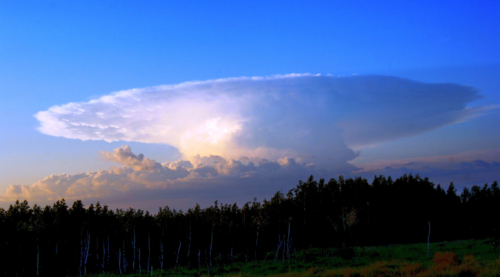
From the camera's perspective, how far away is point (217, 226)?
73000 mm

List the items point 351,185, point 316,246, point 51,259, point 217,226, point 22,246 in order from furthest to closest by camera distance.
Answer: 1. point 351,185
2. point 316,246
3. point 217,226
4. point 51,259
5. point 22,246

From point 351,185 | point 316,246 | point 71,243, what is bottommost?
point 316,246

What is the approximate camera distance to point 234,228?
72.6 m

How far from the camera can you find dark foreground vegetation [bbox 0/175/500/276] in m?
62.8

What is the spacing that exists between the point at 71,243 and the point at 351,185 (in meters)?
72.9

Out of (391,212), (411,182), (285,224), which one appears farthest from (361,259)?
(411,182)

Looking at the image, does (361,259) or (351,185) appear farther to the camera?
(351,185)

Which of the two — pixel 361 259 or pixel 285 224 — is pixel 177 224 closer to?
pixel 285 224

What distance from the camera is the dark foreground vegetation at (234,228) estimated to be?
6275 cm

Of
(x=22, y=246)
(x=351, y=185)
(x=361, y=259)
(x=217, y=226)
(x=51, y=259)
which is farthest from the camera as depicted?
(x=351, y=185)

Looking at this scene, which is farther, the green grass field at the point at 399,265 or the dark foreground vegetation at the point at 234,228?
the dark foreground vegetation at the point at 234,228

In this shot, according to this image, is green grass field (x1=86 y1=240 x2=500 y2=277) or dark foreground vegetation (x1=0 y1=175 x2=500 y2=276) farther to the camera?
dark foreground vegetation (x1=0 y1=175 x2=500 y2=276)

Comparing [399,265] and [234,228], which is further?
[234,228]

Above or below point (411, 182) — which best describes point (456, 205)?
below
